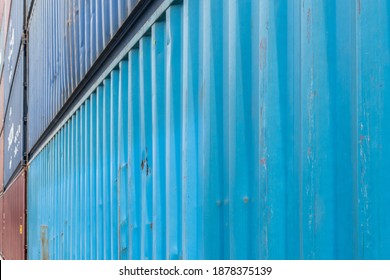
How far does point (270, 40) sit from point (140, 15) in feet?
5.87

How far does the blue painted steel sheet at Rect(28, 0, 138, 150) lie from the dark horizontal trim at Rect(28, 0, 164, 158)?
0.05 meters

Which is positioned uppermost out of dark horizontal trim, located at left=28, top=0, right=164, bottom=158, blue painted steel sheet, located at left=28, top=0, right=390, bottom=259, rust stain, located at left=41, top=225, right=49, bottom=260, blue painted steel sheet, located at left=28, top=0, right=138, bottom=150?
blue painted steel sheet, located at left=28, top=0, right=138, bottom=150

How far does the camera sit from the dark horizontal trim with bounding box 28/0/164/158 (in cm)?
388

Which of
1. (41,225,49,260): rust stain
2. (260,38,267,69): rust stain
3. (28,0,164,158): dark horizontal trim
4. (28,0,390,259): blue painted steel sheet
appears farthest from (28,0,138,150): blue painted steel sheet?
(260,38,267,69): rust stain

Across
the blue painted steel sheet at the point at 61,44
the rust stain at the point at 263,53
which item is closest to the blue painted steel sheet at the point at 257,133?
the rust stain at the point at 263,53

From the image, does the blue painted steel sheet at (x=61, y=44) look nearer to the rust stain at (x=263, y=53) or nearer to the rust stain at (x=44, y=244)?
the rust stain at (x=44, y=244)

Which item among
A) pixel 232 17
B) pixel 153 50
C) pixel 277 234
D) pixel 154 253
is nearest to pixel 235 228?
pixel 277 234

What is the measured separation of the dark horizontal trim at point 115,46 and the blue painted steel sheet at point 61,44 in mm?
52

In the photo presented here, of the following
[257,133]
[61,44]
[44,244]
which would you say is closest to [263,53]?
A: [257,133]

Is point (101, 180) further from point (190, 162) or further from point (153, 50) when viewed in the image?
point (190, 162)

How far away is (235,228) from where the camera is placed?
2.60 metres

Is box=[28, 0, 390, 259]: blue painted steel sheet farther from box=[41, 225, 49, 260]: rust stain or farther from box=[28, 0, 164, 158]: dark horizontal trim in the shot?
box=[41, 225, 49, 260]: rust stain

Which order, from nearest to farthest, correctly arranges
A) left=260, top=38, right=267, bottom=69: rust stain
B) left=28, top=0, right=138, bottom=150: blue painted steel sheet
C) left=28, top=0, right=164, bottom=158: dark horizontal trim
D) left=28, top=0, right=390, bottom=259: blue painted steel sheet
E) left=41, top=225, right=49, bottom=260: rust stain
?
1. left=28, top=0, right=390, bottom=259: blue painted steel sheet
2. left=260, top=38, right=267, bottom=69: rust stain
3. left=28, top=0, right=164, bottom=158: dark horizontal trim
4. left=28, top=0, right=138, bottom=150: blue painted steel sheet
5. left=41, top=225, right=49, bottom=260: rust stain

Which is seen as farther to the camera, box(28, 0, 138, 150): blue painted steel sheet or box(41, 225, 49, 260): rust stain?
box(41, 225, 49, 260): rust stain
